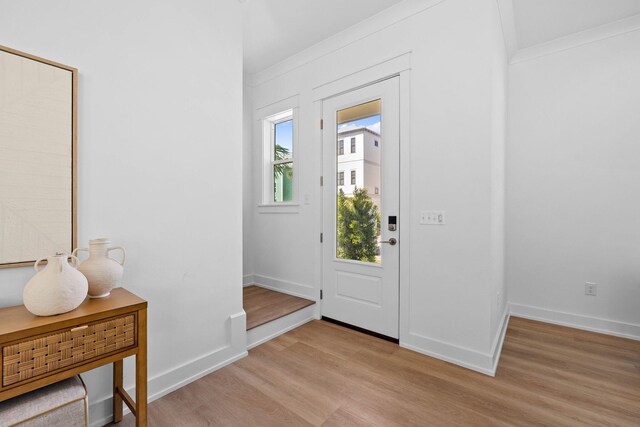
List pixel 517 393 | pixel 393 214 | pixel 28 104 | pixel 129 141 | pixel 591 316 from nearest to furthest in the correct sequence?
pixel 28 104, pixel 129 141, pixel 517 393, pixel 393 214, pixel 591 316

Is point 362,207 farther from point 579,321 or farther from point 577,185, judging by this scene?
point 579,321

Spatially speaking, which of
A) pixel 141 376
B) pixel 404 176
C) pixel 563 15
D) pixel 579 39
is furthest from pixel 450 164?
pixel 141 376

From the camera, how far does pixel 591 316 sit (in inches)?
114

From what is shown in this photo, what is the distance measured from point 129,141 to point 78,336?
106 centimetres

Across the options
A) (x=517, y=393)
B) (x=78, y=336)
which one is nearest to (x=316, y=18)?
(x=78, y=336)

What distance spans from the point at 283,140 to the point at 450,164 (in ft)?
6.88

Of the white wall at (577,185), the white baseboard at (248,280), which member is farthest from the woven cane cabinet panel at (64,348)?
the white wall at (577,185)

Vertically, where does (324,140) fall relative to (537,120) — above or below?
below

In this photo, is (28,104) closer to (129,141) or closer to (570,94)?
(129,141)

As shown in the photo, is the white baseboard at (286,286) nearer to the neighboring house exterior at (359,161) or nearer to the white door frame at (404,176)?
the white door frame at (404,176)

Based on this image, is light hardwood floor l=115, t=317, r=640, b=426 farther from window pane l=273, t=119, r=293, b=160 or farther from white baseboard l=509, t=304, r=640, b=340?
window pane l=273, t=119, r=293, b=160

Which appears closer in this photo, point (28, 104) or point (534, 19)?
point (28, 104)

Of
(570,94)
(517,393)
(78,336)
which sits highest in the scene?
(570,94)

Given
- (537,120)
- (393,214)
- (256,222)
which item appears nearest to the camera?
(393,214)
